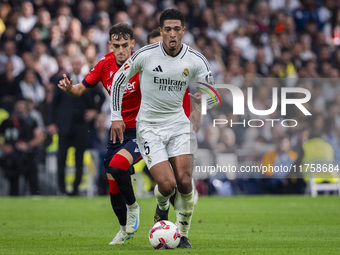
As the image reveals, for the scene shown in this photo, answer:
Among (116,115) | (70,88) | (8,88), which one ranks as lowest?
(8,88)

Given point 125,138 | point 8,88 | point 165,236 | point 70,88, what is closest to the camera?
point 165,236

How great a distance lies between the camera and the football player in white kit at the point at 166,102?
8.80 meters

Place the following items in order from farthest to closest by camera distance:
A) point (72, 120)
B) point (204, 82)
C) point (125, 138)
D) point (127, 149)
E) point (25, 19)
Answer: point (25, 19) → point (72, 120) → point (125, 138) → point (127, 149) → point (204, 82)

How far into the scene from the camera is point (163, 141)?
891 centimetres

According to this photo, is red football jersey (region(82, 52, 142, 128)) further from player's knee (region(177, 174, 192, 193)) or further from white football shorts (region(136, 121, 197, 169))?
player's knee (region(177, 174, 192, 193))

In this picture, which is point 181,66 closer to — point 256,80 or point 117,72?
point 117,72

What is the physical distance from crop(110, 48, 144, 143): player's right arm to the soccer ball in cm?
114

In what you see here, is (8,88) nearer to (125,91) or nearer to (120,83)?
(125,91)

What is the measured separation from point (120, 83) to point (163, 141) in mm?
839

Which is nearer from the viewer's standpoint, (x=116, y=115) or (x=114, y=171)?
(x=116, y=115)

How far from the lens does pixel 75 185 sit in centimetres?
1817

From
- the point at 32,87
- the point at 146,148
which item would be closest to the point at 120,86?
the point at 146,148

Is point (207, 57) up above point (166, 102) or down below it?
above

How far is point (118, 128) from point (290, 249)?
241 cm
